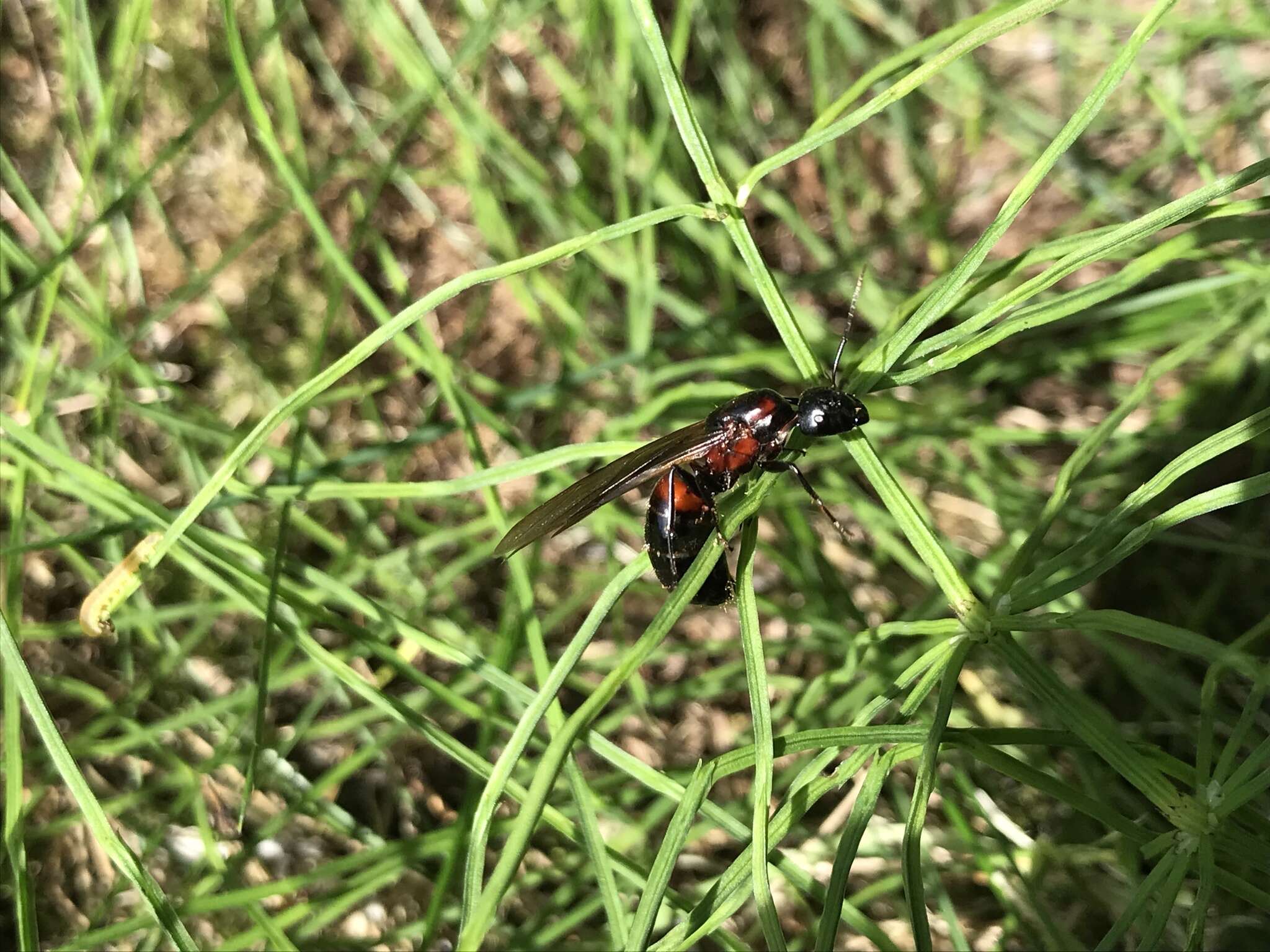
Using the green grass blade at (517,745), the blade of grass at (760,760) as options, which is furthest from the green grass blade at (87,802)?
the blade of grass at (760,760)

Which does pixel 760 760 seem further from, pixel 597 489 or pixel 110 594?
pixel 110 594

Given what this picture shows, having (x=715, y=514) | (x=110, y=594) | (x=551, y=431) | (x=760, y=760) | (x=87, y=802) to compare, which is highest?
(x=551, y=431)

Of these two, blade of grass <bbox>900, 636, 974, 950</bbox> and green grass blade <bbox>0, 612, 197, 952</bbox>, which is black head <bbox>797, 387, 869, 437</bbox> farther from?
green grass blade <bbox>0, 612, 197, 952</bbox>

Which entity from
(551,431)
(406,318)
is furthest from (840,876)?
(551,431)

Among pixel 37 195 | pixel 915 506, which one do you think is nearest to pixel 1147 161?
pixel 915 506

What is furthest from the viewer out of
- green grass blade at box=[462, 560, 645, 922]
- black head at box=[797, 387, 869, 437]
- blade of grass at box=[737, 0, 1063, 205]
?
black head at box=[797, 387, 869, 437]

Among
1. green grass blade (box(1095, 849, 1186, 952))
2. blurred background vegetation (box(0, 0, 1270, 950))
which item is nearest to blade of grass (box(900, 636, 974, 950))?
green grass blade (box(1095, 849, 1186, 952))

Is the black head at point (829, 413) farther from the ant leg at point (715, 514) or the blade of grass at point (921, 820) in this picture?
the blade of grass at point (921, 820)
